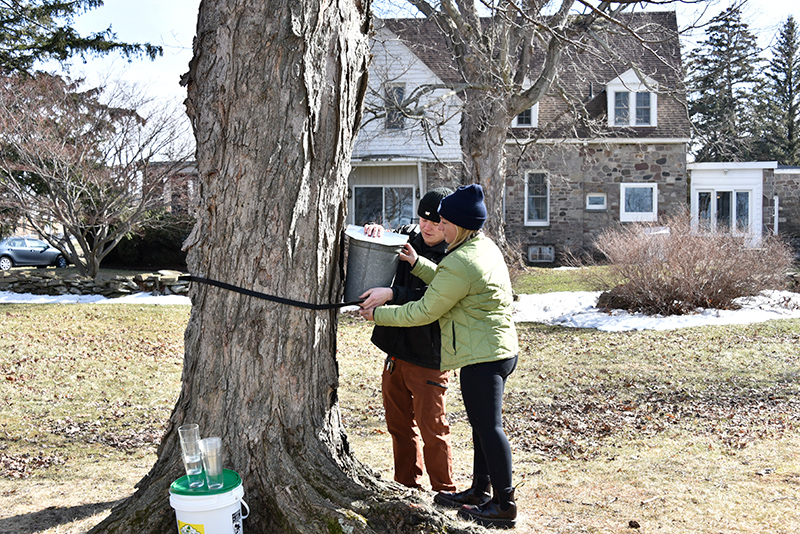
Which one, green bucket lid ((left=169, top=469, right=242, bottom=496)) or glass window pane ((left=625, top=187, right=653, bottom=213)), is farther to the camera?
glass window pane ((left=625, top=187, right=653, bottom=213))

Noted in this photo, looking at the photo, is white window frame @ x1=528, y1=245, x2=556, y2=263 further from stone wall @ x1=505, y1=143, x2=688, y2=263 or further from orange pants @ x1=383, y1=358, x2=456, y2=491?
orange pants @ x1=383, y1=358, x2=456, y2=491

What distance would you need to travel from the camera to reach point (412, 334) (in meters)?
3.72

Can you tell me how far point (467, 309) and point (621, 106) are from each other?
20.3 meters

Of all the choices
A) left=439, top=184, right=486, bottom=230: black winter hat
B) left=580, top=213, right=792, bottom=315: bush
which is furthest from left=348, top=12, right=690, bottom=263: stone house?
left=439, top=184, right=486, bottom=230: black winter hat

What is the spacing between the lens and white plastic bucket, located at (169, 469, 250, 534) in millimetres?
2625

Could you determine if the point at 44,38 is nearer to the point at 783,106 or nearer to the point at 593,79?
the point at 593,79

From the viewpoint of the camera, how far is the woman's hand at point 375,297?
3402 millimetres

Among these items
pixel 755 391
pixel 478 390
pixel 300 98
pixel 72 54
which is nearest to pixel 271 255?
pixel 300 98

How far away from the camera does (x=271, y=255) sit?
10.1ft

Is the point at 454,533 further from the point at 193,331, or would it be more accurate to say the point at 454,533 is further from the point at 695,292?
the point at 695,292

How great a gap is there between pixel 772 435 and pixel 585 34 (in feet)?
33.7

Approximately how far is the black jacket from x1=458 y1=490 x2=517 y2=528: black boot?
0.75 m

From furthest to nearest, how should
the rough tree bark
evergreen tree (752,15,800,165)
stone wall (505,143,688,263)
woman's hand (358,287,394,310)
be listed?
evergreen tree (752,15,800,165)
stone wall (505,143,688,263)
woman's hand (358,287,394,310)
the rough tree bark

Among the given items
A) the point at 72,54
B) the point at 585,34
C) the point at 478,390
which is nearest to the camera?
the point at 478,390
